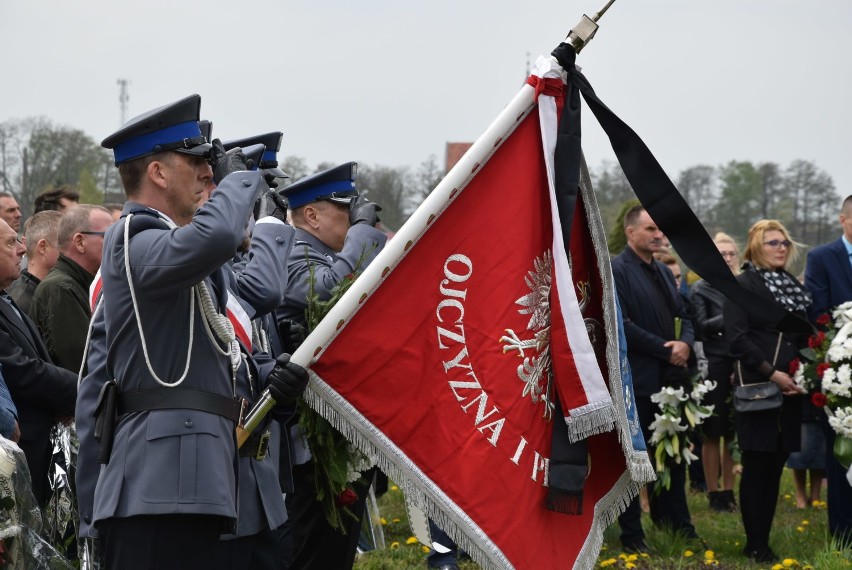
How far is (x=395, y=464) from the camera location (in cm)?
407

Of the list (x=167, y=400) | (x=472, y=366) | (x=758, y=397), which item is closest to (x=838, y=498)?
(x=758, y=397)

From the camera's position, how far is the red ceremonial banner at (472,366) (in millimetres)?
4078

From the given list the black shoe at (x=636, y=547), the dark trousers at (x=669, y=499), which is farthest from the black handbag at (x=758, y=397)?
the black shoe at (x=636, y=547)

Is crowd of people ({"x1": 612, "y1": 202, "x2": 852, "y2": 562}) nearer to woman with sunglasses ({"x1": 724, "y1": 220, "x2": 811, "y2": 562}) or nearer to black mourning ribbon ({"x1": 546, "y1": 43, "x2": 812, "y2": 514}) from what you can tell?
woman with sunglasses ({"x1": 724, "y1": 220, "x2": 811, "y2": 562})

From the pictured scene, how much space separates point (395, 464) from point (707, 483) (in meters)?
6.64

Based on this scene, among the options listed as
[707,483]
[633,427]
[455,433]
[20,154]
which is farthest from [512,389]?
[20,154]

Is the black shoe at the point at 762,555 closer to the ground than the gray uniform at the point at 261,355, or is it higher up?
closer to the ground

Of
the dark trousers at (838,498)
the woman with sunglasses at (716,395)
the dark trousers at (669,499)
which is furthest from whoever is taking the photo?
the woman with sunglasses at (716,395)

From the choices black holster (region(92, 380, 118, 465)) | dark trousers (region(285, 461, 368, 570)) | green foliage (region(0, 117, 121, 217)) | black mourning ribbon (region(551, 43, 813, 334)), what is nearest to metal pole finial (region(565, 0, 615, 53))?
black mourning ribbon (region(551, 43, 813, 334))

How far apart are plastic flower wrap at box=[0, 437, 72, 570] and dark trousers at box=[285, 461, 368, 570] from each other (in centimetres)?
126

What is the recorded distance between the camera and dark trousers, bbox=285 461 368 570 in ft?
17.5

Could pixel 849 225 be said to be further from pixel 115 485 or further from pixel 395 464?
pixel 115 485

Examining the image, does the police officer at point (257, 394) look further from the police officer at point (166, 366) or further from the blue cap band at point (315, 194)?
the blue cap band at point (315, 194)

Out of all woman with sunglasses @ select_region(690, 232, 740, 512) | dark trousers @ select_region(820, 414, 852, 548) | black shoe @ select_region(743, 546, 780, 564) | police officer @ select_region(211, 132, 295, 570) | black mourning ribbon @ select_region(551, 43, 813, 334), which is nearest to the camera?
police officer @ select_region(211, 132, 295, 570)
